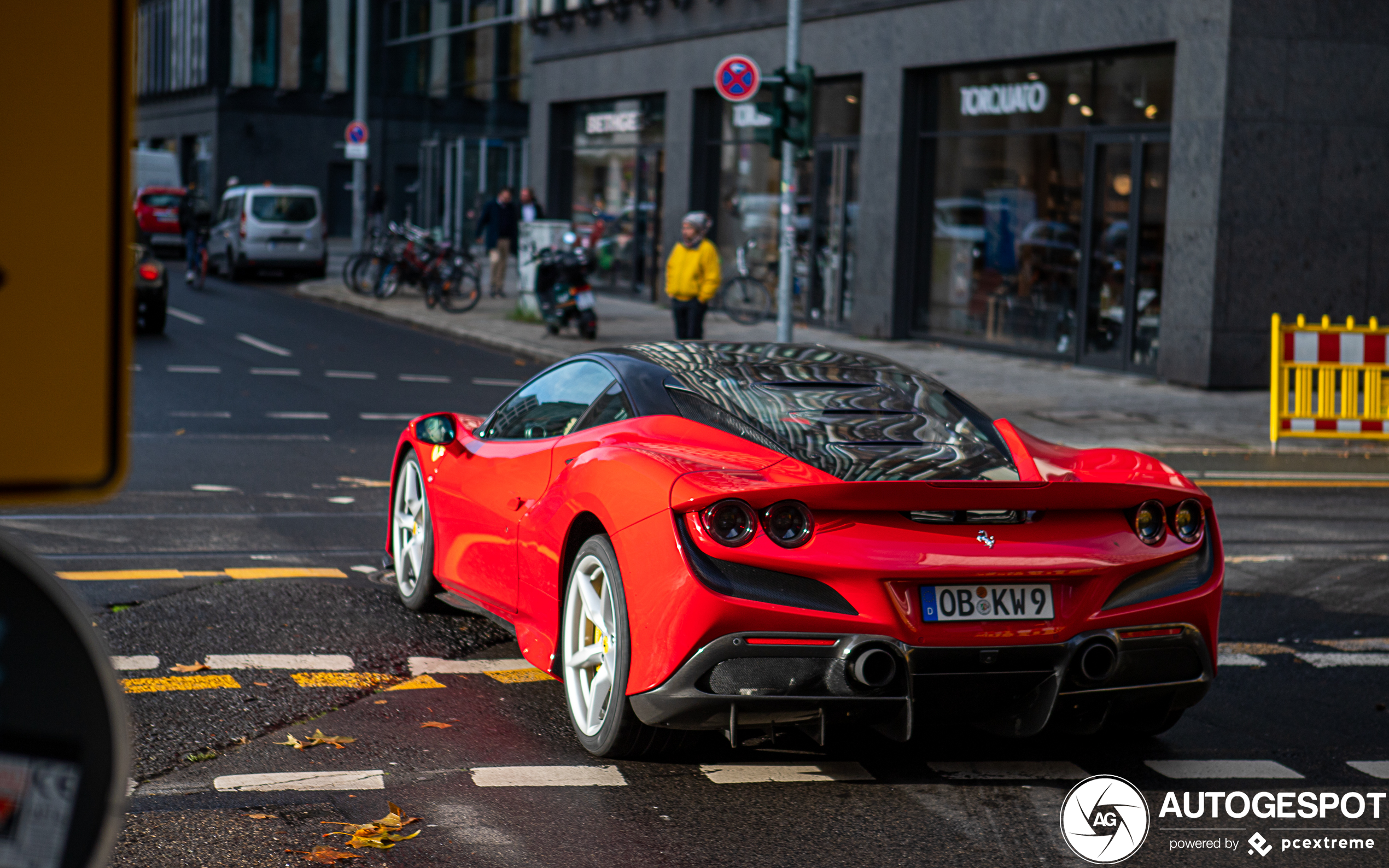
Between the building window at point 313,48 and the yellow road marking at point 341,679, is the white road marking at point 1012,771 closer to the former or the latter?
the yellow road marking at point 341,679

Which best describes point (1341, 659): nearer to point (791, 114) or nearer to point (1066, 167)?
point (791, 114)

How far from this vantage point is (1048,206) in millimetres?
20062

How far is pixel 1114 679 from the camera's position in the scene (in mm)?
4777

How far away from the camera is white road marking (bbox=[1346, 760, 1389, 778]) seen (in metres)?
4.98

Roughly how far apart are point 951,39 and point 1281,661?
1604 cm

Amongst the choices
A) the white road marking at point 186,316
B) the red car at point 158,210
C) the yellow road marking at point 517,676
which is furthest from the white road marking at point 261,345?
the red car at point 158,210

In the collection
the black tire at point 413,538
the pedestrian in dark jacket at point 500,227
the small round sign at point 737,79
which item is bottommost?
the black tire at point 413,538

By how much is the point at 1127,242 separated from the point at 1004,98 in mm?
3175

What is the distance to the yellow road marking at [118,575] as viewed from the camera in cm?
722

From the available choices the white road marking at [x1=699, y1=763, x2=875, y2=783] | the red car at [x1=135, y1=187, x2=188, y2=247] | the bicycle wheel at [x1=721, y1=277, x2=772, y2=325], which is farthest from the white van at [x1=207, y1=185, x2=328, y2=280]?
the white road marking at [x1=699, y1=763, x2=875, y2=783]

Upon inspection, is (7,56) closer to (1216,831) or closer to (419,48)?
(1216,831)

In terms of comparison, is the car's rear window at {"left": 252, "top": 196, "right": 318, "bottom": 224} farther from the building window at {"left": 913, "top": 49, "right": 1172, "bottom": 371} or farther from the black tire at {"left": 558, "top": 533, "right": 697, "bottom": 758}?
the black tire at {"left": 558, "top": 533, "right": 697, "bottom": 758}

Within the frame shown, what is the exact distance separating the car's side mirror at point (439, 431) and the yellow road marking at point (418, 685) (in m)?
0.96

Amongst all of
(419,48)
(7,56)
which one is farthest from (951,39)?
(419,48)
